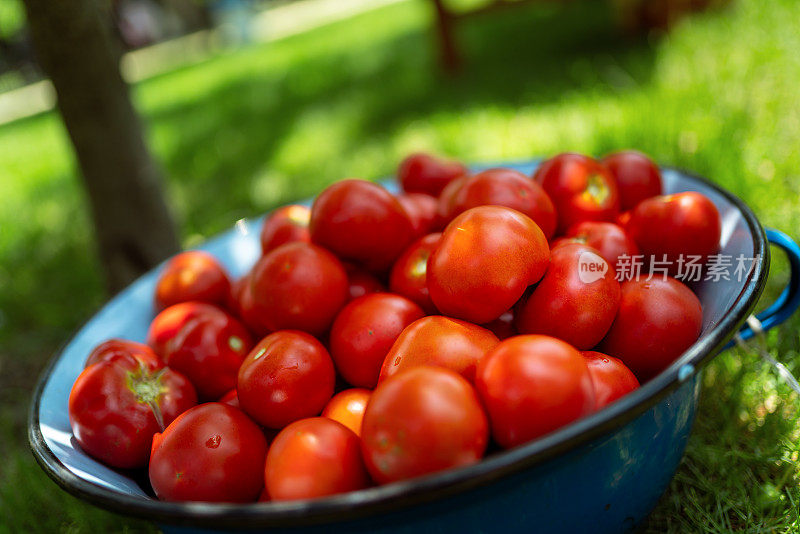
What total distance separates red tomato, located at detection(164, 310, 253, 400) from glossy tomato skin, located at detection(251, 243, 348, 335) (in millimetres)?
89

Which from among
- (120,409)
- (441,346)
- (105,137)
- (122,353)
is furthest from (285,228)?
(105,137)

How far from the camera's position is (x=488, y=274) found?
1.17m

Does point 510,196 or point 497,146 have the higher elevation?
point 510,196

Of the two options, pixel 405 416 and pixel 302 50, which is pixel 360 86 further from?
pixel 405 416

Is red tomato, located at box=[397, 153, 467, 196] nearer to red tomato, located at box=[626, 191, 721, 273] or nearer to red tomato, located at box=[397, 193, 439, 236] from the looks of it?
red tomato, located at box=[397, 193, 439, 236]

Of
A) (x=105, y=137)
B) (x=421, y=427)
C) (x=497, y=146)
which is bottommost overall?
(x=497, y=146)

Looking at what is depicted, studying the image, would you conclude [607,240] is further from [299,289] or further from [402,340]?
Result: [299,289]

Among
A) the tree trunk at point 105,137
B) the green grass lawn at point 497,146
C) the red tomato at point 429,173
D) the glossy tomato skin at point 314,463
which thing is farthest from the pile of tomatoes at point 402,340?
the tree trunk at point 105,137

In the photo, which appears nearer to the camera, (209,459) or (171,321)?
(209,459)

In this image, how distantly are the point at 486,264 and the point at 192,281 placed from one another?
2.77 feet

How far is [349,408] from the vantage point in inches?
46.4

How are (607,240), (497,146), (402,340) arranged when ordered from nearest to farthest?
(402,340) < (607,240) < (497,146)

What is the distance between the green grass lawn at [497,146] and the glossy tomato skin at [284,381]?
659 millimetres

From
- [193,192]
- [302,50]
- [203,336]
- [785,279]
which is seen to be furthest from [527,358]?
[302,50]
